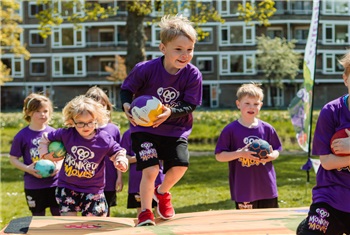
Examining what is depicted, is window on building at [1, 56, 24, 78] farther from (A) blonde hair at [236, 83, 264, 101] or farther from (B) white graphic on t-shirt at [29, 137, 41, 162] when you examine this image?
(A) blonde hair at [236, 83, 264, 101]

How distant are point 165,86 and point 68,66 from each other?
53.9 m

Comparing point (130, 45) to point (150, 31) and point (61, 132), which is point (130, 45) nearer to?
point (61, 132)

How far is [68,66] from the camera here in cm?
5872

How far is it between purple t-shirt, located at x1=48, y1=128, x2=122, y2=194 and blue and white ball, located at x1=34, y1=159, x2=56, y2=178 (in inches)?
27.2

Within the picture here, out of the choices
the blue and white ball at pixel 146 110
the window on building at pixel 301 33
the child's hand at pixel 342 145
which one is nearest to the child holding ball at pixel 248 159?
the blue and white ball at pixel 146 110

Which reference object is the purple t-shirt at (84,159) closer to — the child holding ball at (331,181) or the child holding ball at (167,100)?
the child holding ball at (167,100)

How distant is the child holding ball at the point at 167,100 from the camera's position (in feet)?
18.7

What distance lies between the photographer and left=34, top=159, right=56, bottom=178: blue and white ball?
23.5 feet

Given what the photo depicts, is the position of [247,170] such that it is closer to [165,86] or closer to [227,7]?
[165,86]

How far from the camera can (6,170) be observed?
1709 cm

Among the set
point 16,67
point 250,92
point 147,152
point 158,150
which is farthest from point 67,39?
point 147,152

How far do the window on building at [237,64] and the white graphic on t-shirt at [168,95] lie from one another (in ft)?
171

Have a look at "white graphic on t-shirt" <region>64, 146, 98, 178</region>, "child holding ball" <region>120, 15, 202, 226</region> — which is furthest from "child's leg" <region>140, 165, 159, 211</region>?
"white graphic on t-shirt" <region>64, 146, 98, 178</region>

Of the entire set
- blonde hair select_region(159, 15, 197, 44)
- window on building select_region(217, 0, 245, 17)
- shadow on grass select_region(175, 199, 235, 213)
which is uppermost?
window on building select_region(217, 0, 245, 17)
